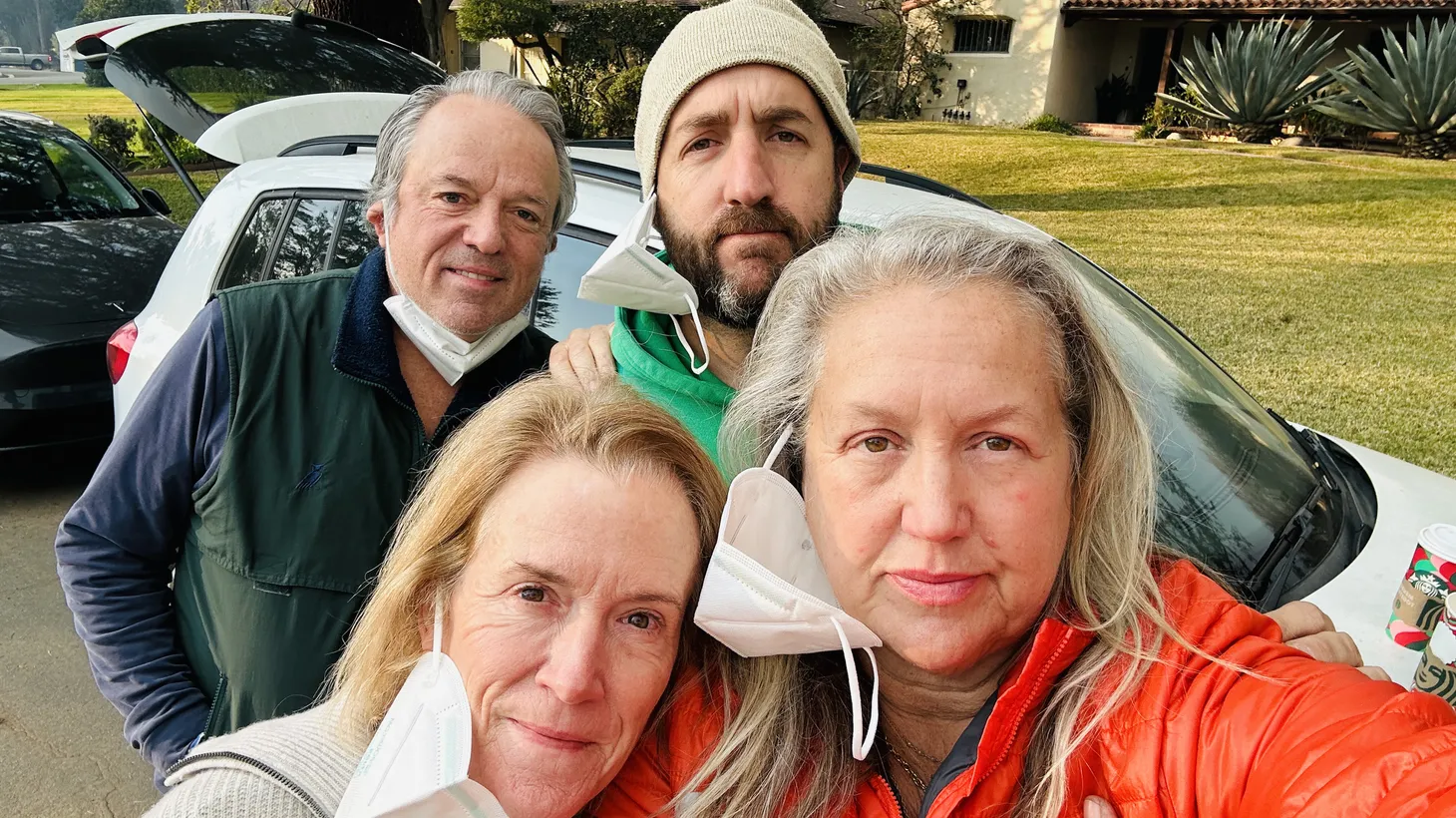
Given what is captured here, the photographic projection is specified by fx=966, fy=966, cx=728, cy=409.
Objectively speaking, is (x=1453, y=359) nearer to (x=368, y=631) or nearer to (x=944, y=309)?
(x=944, y=309)

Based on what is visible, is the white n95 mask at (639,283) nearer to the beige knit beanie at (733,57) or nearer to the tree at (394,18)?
the beige knit beanie at (733,57)

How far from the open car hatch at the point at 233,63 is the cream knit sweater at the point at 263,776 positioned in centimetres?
288

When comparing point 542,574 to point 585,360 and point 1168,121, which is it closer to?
point 585,360

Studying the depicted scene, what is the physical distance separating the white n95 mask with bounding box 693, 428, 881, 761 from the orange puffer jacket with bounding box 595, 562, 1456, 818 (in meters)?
0.18

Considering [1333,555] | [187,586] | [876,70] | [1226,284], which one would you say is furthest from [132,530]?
[876,70]

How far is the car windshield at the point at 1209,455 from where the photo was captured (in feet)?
7.38

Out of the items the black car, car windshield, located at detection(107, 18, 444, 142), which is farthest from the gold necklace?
the black car

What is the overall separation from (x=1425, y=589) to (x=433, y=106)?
2257mm

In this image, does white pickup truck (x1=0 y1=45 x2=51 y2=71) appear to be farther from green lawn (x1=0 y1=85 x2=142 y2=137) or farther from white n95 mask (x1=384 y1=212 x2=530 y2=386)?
white n95 mask (x1=384 y1=212 x2=530 y2=386)

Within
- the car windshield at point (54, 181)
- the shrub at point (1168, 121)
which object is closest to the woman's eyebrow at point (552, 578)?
the car windshield at point (54, 181)

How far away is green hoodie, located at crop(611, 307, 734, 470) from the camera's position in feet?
7.11

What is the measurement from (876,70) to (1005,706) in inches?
928

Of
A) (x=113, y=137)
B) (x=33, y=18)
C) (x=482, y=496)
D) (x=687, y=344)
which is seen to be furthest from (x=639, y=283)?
(x=33, y=18)

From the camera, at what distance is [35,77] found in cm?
5341
